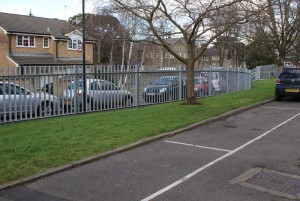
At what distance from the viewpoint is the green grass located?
645cm

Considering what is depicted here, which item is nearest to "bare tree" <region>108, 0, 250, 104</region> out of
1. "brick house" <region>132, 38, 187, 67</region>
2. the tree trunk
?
the tree trunk

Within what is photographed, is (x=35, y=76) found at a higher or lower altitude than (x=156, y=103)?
higher

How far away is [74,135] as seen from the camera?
337 inches

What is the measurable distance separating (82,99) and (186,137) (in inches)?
195

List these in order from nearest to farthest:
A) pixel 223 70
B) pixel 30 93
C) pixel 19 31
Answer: pixel 30 93, pixel 223 70, pixel 19 31

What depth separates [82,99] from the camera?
12.8m

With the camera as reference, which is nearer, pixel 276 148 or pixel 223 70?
pixel 276 148

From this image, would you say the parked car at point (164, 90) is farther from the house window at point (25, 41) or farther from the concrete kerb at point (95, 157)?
the house window at point (25, 41)

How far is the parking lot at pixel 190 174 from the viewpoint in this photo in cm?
519

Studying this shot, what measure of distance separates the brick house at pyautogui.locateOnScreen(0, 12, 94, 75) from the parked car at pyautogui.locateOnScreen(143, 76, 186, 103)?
21375 millimetres

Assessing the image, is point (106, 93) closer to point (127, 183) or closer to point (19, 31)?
point (127, 183)

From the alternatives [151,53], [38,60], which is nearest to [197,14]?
[38,60]

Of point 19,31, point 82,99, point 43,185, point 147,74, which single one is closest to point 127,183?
point 43,185

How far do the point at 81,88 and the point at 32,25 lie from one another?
108ft
